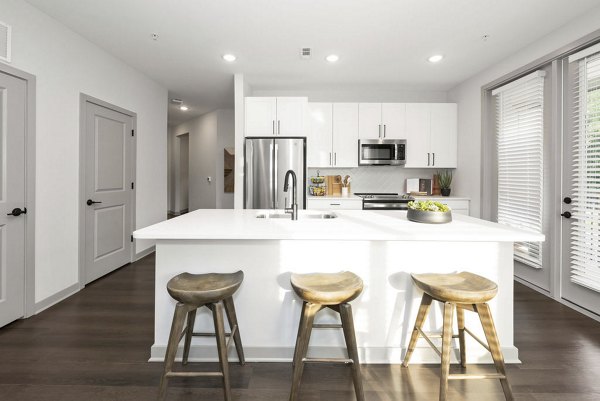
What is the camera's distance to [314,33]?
127 inches

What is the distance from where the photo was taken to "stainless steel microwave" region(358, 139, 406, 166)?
15.7 ft

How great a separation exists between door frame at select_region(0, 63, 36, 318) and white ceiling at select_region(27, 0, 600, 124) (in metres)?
0.77

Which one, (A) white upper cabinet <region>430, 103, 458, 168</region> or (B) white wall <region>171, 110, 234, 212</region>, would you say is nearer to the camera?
(A) white upper cabinet <region>430, 103, 458, 168</region>

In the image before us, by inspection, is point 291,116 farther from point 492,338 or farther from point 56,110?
point 492,338

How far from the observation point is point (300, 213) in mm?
2896

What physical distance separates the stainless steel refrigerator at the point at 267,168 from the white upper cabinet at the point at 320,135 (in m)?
0.45

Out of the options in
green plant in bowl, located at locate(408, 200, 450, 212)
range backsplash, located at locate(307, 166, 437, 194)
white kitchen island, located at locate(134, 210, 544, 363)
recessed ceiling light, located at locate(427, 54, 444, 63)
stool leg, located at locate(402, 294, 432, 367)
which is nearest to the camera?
stool leg, located at locate(402, 294, 432, 367)

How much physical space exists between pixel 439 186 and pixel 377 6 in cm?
316

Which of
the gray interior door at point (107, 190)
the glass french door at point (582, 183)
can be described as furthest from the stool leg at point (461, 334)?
the gray interior door at point (107, 190)

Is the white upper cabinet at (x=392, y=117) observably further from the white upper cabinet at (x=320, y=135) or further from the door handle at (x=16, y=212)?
the door handle at (x=16, y=212)

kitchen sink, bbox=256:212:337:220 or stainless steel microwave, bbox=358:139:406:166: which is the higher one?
stainless steel microwave, bbox=358:139:406:166

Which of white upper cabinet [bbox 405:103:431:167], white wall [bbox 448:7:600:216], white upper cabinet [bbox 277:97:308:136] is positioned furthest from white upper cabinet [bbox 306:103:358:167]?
white wall [bbox 448:7:600:216]

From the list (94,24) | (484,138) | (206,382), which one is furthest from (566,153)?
(94,24)

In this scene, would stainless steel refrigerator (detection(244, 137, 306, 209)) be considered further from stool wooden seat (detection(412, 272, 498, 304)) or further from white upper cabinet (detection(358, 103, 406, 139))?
stool wooden seat (detection(412, 272, 498, 304))
